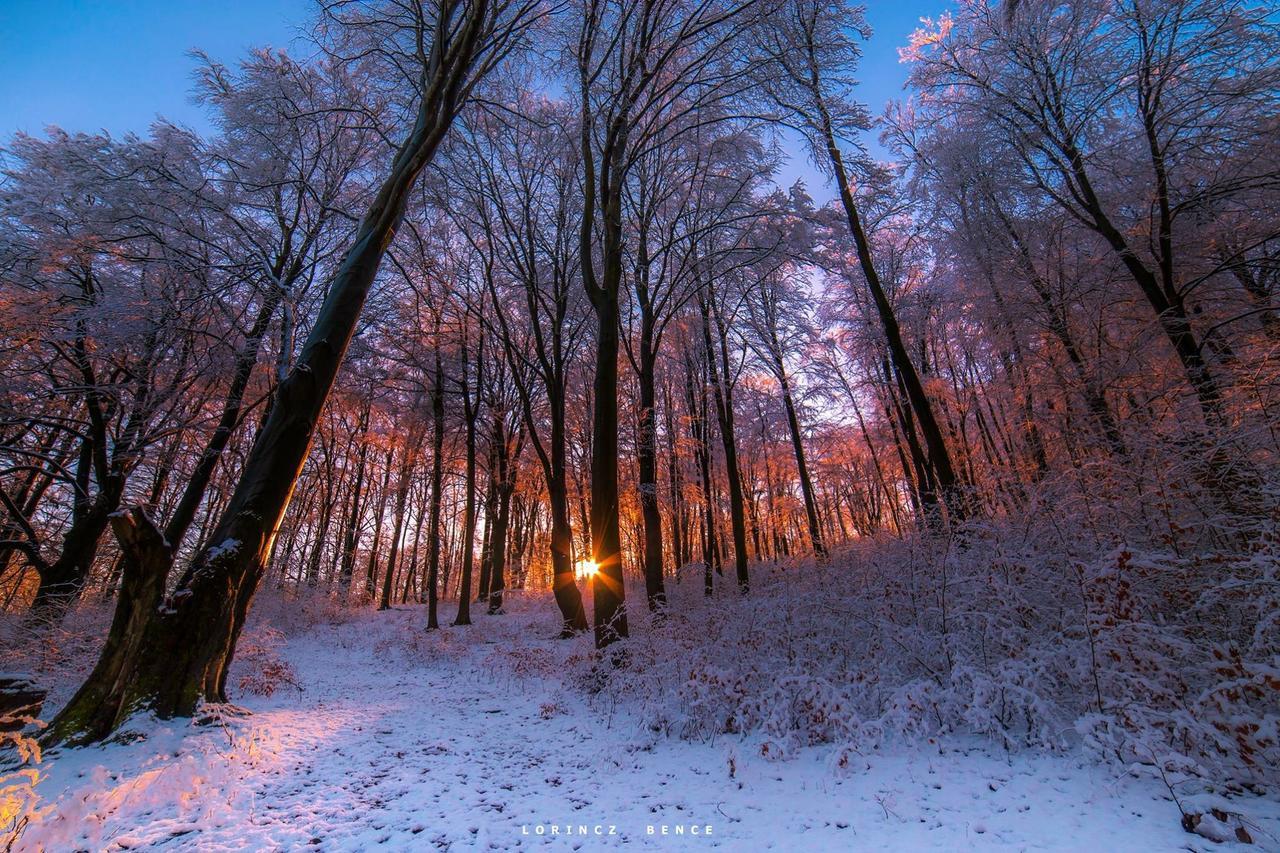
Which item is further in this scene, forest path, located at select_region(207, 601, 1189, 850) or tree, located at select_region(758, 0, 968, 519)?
tree, located at select_region(758, 0, 968, 519)

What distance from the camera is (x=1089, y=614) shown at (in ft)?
12.0

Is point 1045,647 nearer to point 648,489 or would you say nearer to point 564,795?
point 564,795

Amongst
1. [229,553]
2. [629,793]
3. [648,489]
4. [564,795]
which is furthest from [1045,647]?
[229,553]

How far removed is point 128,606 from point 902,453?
19.4 meters

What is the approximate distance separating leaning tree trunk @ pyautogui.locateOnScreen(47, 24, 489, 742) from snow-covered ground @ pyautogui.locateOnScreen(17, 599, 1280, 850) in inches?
16.1

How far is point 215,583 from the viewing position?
15.5 feet

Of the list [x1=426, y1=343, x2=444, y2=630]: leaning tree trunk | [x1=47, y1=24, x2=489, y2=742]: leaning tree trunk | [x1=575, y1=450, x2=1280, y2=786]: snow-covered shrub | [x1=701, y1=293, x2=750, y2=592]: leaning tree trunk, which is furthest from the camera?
[x1=426, y1=343, x2=444, y2=630]: leaning tree trunk

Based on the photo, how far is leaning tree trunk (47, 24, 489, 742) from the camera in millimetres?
4367

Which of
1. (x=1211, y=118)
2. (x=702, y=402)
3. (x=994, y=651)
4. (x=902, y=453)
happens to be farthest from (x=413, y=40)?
(x=902, y=453)

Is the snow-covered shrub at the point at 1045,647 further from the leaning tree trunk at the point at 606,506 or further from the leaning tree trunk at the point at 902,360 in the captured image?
the leaning tree trunk at the point at 902,360

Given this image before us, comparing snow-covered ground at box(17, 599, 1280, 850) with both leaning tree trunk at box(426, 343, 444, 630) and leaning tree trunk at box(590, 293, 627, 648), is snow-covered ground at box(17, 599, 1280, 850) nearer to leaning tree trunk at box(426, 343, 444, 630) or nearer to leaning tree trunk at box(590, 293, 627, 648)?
leaning tree trunk at box(590, 293, 627, 648)

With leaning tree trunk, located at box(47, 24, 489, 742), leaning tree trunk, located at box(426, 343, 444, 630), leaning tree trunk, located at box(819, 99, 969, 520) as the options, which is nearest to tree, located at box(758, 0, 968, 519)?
leaning tree trunk, located at box(819, 99, 969, 520)

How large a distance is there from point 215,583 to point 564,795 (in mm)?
3911

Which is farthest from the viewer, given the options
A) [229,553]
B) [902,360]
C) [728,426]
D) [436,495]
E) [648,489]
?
[436,495]
